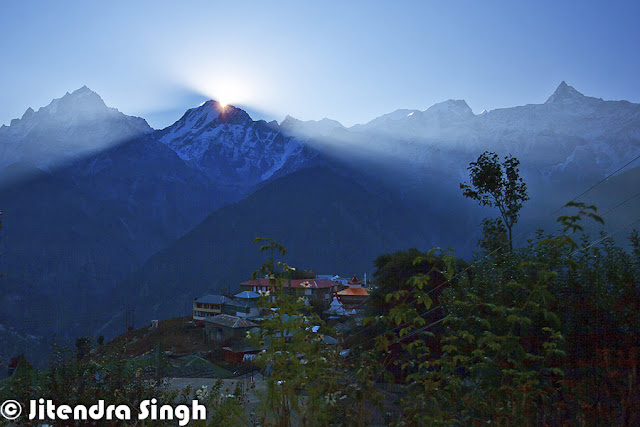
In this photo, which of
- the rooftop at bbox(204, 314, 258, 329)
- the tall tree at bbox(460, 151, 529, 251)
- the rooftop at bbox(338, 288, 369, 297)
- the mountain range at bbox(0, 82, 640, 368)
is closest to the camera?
the tall tree at bbox(460, 151, 529, 251)

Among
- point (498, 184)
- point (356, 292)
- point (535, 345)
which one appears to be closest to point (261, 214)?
point (356, 292)

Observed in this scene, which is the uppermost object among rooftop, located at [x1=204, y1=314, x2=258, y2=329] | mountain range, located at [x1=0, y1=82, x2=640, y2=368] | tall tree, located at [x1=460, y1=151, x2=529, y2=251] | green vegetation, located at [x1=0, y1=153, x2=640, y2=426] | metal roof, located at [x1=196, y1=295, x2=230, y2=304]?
mountain range, located at [x1=0, y1=82, x2=640, y2=368]

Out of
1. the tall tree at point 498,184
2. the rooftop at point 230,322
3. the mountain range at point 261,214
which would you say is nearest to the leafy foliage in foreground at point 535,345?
the tall tree at point 498,184

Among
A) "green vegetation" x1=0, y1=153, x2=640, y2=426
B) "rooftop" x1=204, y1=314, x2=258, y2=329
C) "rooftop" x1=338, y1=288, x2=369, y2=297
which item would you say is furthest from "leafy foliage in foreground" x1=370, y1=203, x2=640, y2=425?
"rooftop" x1=338, y1=288, x2=369, y2=297

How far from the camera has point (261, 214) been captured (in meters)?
160

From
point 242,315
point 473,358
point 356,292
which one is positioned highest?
point 356,292

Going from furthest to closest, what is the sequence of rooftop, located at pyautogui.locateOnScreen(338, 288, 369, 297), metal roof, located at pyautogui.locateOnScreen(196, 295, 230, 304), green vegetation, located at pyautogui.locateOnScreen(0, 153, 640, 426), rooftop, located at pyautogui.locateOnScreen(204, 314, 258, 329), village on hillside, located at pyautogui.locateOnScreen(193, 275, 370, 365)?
rooftop, located at pyautogui.locateOnScreen(338, 288, 369, 297), metal roof, located at pyautogui.locateOnScreen(196, 295, 230, 304), rooftop, located at pyautogui.locateOnScreen(204, 314, 258, 329), village on hillside, located at pyautogui.locateOnScreen(193, 275, 370, 365), green vegetation, located at pyautogui.locateOnScreen(0, 153, 640, 426)

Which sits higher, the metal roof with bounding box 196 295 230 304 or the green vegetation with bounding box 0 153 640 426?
the metal roof with bounding box 196 295 230 304

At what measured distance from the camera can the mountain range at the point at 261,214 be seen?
130m

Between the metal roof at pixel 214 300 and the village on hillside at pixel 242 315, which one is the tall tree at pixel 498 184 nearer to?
the village on hillside at pixel 242 315

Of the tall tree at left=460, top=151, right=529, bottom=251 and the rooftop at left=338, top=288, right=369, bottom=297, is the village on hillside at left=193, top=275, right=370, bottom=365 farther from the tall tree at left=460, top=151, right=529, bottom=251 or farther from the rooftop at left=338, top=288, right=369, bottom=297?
the tall tree at left=460, top=151, right=529, bottom=251

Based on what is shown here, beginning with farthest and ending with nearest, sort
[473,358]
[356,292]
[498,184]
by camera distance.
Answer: [356,292] → [498,184] → [473,358]

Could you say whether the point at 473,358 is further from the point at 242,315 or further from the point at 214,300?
the point at 214,300

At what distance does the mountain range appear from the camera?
130000mm
